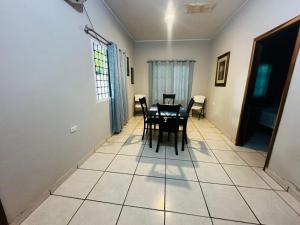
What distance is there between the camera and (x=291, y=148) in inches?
60.7

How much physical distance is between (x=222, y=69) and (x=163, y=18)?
1953 mm

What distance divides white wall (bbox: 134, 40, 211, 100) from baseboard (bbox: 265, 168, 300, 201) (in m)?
3.55

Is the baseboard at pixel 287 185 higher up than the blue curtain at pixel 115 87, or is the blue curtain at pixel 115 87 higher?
the blue curtain at pixel 115 87

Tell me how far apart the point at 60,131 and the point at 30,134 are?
1.21 ft

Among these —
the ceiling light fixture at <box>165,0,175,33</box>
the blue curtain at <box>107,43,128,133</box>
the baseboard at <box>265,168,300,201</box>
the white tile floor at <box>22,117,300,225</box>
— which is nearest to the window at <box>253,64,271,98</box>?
the white tile floor at <box>22,117,300,225</box>

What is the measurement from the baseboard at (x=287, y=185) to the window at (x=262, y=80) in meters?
2.06

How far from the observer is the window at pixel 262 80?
121 inches

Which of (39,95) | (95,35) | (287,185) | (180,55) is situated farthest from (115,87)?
(287,185)

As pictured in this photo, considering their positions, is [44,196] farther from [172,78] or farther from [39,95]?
[172,78]

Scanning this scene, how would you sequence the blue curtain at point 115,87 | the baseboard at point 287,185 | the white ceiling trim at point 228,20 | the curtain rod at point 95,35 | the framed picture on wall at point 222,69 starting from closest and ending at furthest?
the baseboard at point 287,185
the curtain rod at point 95,35
the white ceiling trim at point 228,20
the blue curtain at point 115,87
the framed picture on wall at point 222,69

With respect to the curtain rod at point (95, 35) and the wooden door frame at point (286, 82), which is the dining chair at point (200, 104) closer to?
the wooden door frame at point (286, 82)

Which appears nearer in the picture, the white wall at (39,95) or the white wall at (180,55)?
the white wall at (39,95)

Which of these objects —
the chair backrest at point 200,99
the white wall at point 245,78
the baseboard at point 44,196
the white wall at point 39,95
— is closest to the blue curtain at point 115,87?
the white wall at point 39,95

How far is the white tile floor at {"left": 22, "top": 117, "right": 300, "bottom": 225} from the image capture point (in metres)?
1.25
